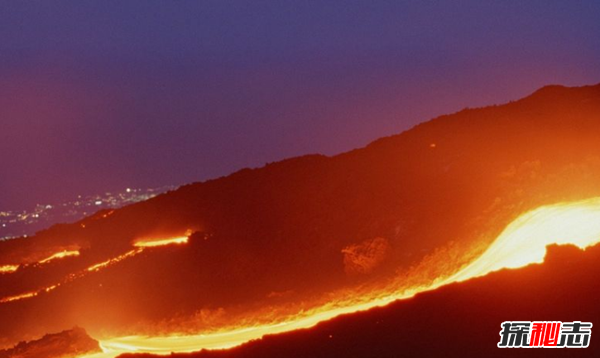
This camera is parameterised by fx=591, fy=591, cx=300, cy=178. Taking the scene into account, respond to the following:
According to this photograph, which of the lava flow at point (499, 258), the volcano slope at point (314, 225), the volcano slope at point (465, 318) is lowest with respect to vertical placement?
the volcano slope at point (465, 318)

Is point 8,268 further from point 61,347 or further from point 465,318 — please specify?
point 465,318

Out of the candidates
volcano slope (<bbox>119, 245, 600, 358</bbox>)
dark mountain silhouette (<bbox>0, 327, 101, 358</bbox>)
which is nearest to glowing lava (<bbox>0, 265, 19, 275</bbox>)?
dark mountain silhouette (<bbox>0, 327, 101, 358</bbox>)

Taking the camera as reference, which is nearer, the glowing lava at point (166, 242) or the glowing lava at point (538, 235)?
the glowing lava at point (538, 235)

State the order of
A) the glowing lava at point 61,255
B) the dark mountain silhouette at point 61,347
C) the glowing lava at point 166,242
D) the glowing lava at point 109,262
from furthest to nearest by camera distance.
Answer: the glowing lava at point 61,255
the glowing lava at point 166,242
the glowing lava at point 109,262
the dark mountain silhouette at point 61,347

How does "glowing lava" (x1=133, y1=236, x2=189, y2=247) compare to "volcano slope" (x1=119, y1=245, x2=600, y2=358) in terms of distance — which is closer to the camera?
"volcano slope" (x1=119, y1=245, x2=600, y2=358)

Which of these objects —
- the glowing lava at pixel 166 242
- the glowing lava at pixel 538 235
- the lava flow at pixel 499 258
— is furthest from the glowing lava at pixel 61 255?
the glowing lava at pixel 538 235

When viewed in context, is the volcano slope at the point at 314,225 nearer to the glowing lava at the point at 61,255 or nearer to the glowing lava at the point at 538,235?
the glowing lava at the point at 61,255

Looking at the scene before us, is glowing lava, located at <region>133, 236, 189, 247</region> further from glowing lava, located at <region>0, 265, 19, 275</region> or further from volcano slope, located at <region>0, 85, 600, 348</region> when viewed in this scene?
glowing lava, located at <region>0, 265, 19, 275</region>
